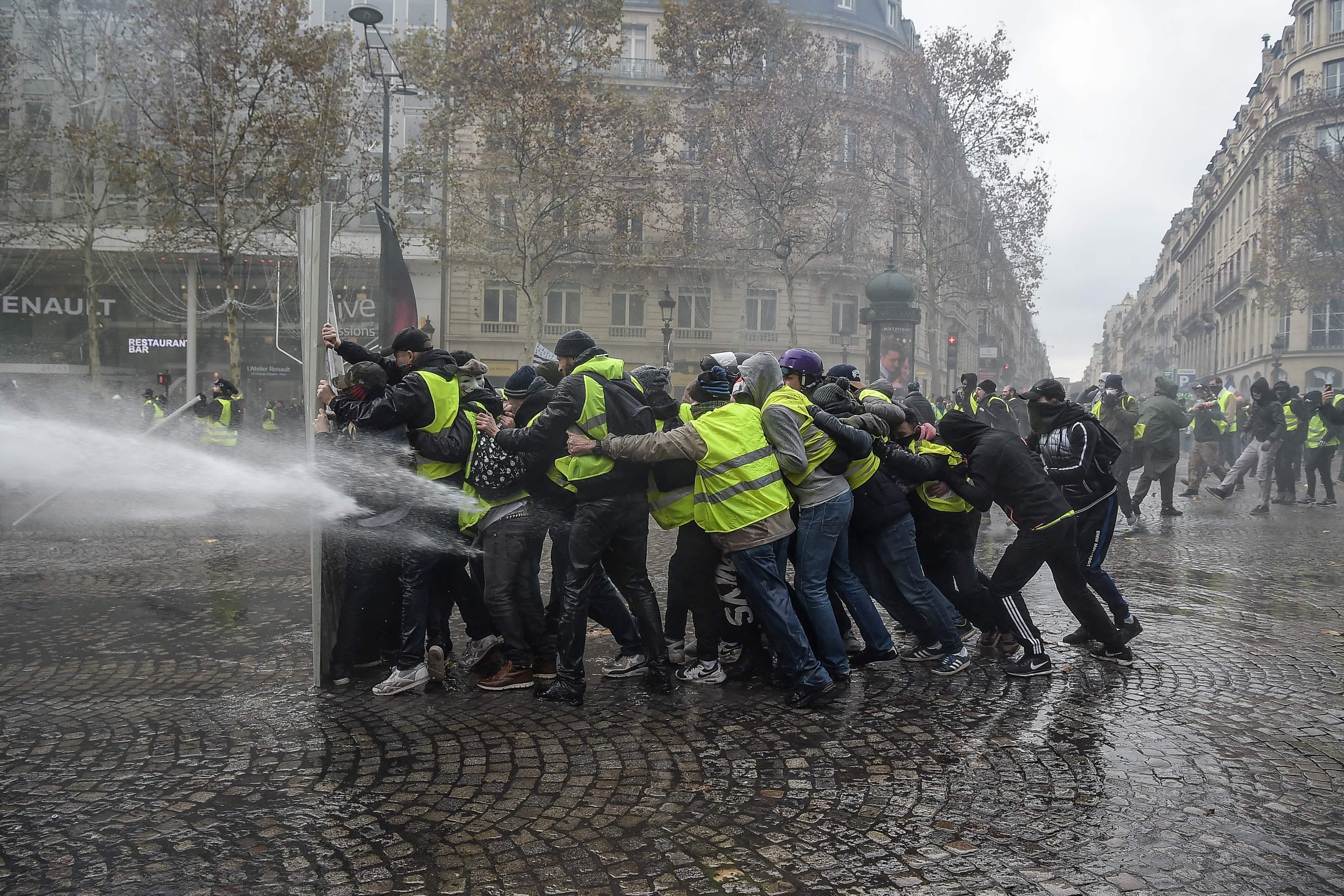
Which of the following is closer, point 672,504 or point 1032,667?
point 672,504

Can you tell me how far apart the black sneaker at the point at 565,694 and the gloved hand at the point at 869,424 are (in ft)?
A: 6.42

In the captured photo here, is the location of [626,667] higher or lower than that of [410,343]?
lower

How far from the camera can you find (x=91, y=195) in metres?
28.6

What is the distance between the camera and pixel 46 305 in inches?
1420

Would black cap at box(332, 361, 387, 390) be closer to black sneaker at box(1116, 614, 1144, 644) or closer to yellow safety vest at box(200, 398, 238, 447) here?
black sneaker at box(1116, 614, 1144, 644)

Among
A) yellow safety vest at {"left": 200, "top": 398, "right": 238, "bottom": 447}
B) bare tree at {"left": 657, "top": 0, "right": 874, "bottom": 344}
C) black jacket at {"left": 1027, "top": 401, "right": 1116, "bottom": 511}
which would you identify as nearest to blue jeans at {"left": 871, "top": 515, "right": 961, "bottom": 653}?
black jacket at {"left": 1027, "top": 401, "right": 1116, "bottom": 511}

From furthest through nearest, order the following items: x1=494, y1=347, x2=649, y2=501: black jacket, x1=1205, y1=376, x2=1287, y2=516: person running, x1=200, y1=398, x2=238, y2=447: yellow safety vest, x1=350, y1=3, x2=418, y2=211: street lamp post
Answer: x1=350, y1=3, x2=418, y2=211: street lamp post
x1=200, y1=398, x2=238, y2=447: yellow safety vest
x1=1205, y1=376, x2=1287, y2=516: person running
x1=494, y1=347, x2=649, y2=501: black jacket

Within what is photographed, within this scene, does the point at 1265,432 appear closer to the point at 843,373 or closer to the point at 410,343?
the point at 843,373

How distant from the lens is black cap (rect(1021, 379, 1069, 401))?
5.99 meters

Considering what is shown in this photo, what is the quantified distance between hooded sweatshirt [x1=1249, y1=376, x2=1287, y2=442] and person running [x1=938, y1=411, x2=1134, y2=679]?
35.8 feet

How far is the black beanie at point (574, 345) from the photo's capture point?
5.23m

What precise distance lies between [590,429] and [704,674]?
5.08 ft

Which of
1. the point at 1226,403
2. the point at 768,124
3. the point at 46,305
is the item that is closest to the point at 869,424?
the point at 1226,403

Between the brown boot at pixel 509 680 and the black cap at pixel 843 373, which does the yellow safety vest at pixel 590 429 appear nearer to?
the brown boot at pixel 509 680
